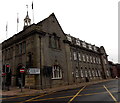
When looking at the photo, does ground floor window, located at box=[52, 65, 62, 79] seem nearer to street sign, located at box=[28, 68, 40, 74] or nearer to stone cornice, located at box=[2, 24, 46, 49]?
street sign, located at box=[28, 68, 40, 74]

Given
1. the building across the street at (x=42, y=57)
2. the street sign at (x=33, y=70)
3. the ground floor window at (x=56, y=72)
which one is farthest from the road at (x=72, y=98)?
the ground floor window at (x=56, y=72)

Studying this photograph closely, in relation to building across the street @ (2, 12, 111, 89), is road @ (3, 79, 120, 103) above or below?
below

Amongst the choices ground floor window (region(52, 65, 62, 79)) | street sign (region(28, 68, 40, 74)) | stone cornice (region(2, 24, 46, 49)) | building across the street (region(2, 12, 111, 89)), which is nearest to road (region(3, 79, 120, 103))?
street sign (region(28, 68, 40, 74))

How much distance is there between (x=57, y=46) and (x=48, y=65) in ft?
17.5

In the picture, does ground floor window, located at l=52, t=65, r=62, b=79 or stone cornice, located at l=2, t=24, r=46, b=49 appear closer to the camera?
stone cornice, located at l=2, t=24, r=46, b=49

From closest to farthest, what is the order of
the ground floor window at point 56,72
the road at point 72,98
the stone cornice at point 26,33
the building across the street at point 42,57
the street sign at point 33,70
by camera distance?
the road at point 72,98, the street sign at point 33,70, the building across the street at point 42,57, the stone cornice at point 26,33, the ground floor window at point 56,72

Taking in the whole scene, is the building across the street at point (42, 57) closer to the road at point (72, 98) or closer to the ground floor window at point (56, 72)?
the ground floor window at point (56, 72)

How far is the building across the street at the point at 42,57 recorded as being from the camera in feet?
56.0

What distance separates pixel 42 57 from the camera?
58.2 ft

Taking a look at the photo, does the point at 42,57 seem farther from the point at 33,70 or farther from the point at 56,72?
the point at 56,72

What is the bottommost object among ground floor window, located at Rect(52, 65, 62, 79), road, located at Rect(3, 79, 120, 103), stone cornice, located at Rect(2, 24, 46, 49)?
road, located at Rect(3, 79, 120, 103)

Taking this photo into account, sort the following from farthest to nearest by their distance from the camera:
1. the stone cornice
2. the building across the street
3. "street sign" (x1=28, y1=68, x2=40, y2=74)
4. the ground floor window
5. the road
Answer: the ground floor window, the stone cornice, the building across the street, "street sign" (x1=28, y1=68, x2=40, y2=74), the road

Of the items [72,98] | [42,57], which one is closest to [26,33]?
[42,57]

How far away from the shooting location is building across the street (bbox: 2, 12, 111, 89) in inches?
672
